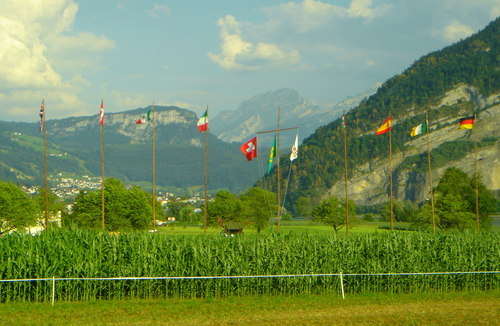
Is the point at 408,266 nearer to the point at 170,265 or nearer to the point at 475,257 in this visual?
the point at 475,257

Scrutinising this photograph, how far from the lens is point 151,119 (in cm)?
6956

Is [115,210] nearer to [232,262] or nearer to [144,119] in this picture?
[144,119]

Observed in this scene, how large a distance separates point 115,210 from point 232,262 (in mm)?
70861

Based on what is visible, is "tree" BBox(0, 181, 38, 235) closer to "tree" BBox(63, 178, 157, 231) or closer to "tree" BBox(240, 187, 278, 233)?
"tree" BBox(63, 178, 157, 231)

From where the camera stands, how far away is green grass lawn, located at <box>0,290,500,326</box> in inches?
1059

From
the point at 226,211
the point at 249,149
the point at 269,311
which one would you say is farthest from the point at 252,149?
the point at 226,211

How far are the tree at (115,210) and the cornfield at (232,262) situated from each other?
65.6 m

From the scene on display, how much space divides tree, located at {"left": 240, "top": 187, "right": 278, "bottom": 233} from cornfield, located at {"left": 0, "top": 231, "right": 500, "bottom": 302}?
8873 cm

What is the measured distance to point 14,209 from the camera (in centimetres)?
10144

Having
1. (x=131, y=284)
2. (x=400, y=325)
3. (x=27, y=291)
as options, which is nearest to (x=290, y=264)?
(x=131, y=284)

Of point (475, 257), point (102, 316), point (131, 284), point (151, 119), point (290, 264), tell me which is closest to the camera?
point (102, 316)

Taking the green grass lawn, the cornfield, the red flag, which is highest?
the red flag

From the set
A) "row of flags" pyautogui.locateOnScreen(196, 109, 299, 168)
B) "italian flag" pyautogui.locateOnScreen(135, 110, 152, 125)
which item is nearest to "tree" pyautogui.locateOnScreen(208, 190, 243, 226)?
"row of flags" pyautogui.locateOnScreen(196, 109, 299, 168)

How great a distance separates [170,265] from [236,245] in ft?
14.4
